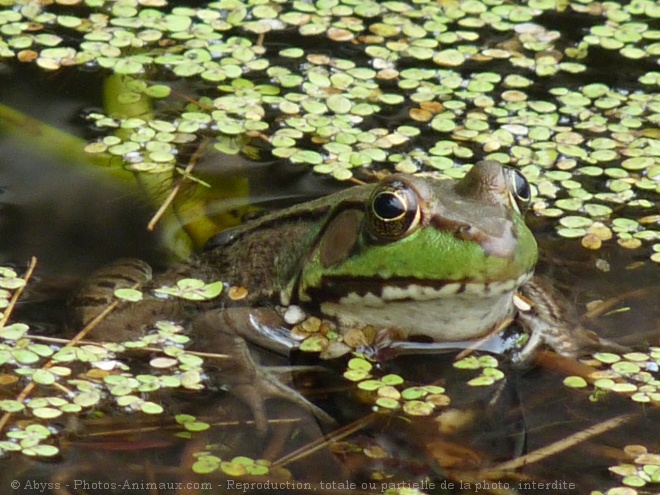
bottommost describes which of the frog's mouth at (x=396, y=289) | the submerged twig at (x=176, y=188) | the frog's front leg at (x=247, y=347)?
the frog's front leg at (x=247, y=347)

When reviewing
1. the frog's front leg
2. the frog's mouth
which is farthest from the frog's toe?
the frog's mouth

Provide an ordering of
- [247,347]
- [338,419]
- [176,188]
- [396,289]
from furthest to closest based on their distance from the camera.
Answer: [176,188] → [247,347] → [396,289] → [338,419]

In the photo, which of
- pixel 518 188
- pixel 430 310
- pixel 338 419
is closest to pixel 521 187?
pixel 518 188

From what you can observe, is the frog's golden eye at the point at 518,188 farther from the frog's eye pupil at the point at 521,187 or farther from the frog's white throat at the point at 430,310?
the frog's white throat at the point at 430,310

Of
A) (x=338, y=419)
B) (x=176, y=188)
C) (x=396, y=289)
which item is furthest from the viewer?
(x=176, y=188)

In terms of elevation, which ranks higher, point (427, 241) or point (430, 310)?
point (427, 241)

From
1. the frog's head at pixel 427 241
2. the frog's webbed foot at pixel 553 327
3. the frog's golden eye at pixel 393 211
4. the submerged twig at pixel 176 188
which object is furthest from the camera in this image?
the submerged twig at pixel 176 188

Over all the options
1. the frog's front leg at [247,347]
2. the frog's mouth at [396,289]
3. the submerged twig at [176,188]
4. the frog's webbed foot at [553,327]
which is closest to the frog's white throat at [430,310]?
the frog's mouth at [396,289]

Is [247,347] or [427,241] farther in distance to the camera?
[247,347]

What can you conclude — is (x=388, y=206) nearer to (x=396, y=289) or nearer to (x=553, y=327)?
(x=396, y=289)
